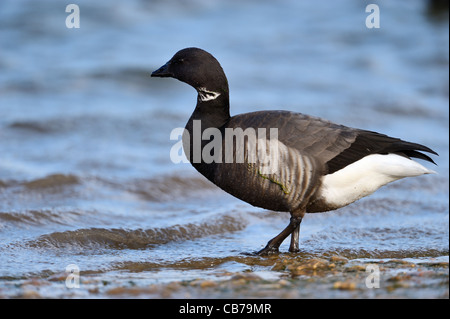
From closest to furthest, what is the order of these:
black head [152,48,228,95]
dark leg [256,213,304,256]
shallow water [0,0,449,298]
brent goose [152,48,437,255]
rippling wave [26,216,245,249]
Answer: shallow water [0,0,449,298], brent goose [152,48,437,255], dark leg [256,213,304,256], black head [152,48,228,95], rippling wave [26,216,245,249]

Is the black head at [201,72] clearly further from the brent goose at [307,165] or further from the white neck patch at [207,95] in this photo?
the brent goose at [307,165]

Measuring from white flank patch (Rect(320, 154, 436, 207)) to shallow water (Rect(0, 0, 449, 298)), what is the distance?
25.3 inches

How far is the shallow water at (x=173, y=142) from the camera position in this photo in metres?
5.83

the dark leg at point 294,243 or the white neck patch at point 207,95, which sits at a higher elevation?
the white neck patch at point 207,95

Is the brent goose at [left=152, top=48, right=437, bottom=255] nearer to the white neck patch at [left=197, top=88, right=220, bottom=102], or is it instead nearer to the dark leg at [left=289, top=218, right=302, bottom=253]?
the dark leg at [left=289, top=218, right=302, bottom=253]

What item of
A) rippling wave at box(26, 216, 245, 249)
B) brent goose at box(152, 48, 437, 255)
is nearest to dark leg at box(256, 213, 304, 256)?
brent goose at box(152, 48, 437, 255)

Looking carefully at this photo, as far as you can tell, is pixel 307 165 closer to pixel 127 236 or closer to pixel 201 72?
pixel 201 72

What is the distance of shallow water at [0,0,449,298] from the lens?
583 cm


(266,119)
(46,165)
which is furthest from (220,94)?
(46,165)

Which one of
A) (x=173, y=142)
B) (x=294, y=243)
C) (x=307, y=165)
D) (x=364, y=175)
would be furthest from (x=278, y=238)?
(x=173, y=142)

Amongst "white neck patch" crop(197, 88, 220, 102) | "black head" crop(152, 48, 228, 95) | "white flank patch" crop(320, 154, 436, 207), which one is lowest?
"white flank patch" crop(320, 154, 436, 207)

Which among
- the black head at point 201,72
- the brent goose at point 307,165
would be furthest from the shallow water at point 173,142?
the black head at point 201,72

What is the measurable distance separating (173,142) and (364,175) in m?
5.76

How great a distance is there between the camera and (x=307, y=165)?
6.12m
